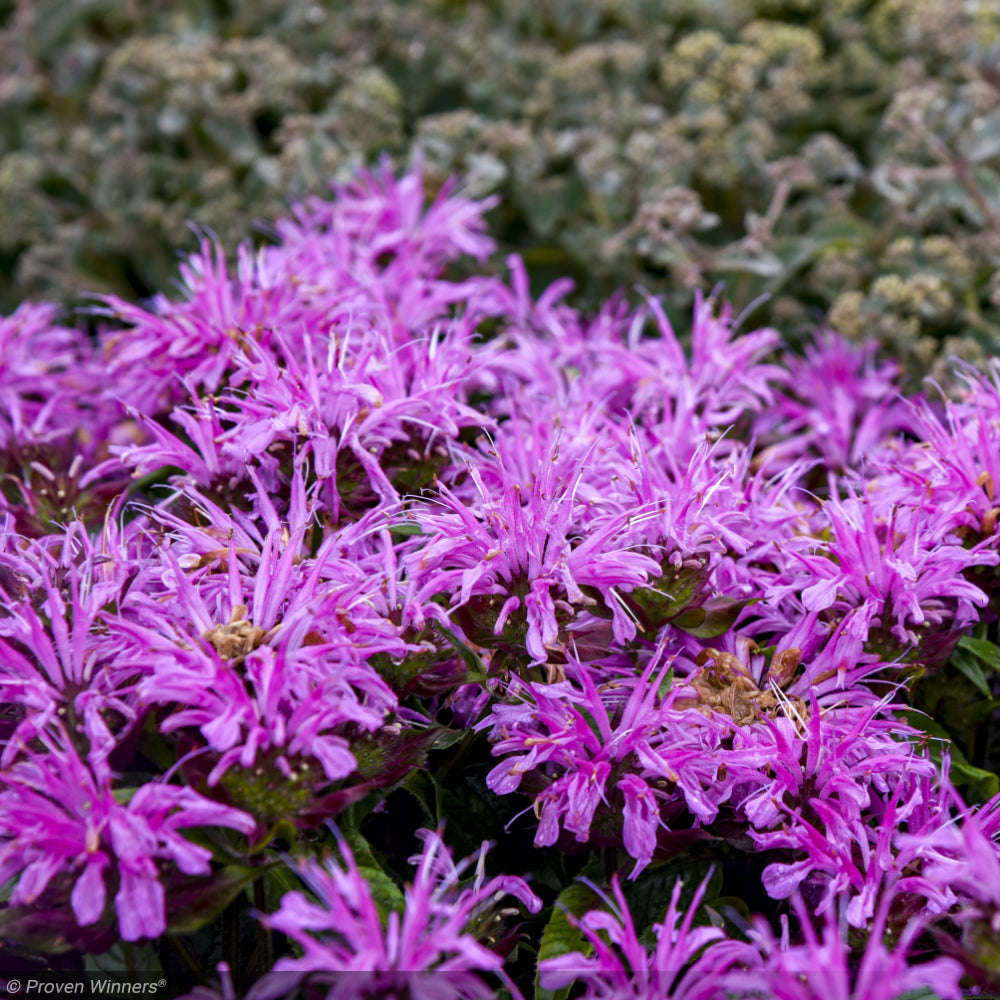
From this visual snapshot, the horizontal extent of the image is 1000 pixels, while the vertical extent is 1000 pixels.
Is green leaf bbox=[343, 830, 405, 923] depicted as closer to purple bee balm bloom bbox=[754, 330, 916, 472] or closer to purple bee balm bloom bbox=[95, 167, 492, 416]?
purple bee balm bloom bbox=[95, 167, 492, 416]

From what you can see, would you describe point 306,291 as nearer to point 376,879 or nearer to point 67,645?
point 67,645

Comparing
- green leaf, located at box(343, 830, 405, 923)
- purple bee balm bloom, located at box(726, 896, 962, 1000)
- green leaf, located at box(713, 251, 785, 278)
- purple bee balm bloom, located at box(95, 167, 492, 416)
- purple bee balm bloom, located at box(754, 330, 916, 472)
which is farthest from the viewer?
green leaf, located at box(713, 251, 785, 278)

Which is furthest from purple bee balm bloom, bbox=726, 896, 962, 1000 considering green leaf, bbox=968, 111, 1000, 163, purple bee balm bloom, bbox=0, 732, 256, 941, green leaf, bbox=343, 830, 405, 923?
green leaf, bbox=968, 111, 1000, 163

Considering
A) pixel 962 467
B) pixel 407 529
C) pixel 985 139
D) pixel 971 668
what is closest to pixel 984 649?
pixel 971 668

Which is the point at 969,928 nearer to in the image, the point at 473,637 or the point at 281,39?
the point at 473,637

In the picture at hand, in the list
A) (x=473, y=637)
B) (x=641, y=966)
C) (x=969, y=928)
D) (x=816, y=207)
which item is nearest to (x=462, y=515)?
(x=473, y=637)

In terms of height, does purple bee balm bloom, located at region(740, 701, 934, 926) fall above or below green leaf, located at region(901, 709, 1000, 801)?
above
